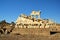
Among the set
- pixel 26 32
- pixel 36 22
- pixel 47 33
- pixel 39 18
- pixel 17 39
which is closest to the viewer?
pixel 17 39

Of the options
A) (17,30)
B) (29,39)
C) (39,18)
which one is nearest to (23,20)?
(39,18)

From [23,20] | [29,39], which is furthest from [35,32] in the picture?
[23,20]

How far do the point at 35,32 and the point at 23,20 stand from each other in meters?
7.86

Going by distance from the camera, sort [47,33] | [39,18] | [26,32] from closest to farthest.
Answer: [47,33]
[26,32]
[39,18]

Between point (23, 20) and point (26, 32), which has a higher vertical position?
point (23, 20)

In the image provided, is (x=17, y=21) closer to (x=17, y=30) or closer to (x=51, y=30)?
(x=17, y=30)

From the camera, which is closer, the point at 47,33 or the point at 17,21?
the point at 47,33

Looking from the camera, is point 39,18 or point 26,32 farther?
point 39,18

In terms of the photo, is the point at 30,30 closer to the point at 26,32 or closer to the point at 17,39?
the point at 26,32

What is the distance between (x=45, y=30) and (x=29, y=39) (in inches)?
205

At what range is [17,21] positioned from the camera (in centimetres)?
2542

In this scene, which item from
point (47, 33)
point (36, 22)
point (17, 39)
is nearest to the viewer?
point (17, 39)

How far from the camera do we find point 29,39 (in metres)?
12.5

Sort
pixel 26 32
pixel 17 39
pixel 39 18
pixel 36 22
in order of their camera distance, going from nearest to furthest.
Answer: pixel 17 39, pixel 26 32, pixel 36 22, pixel 39 18
